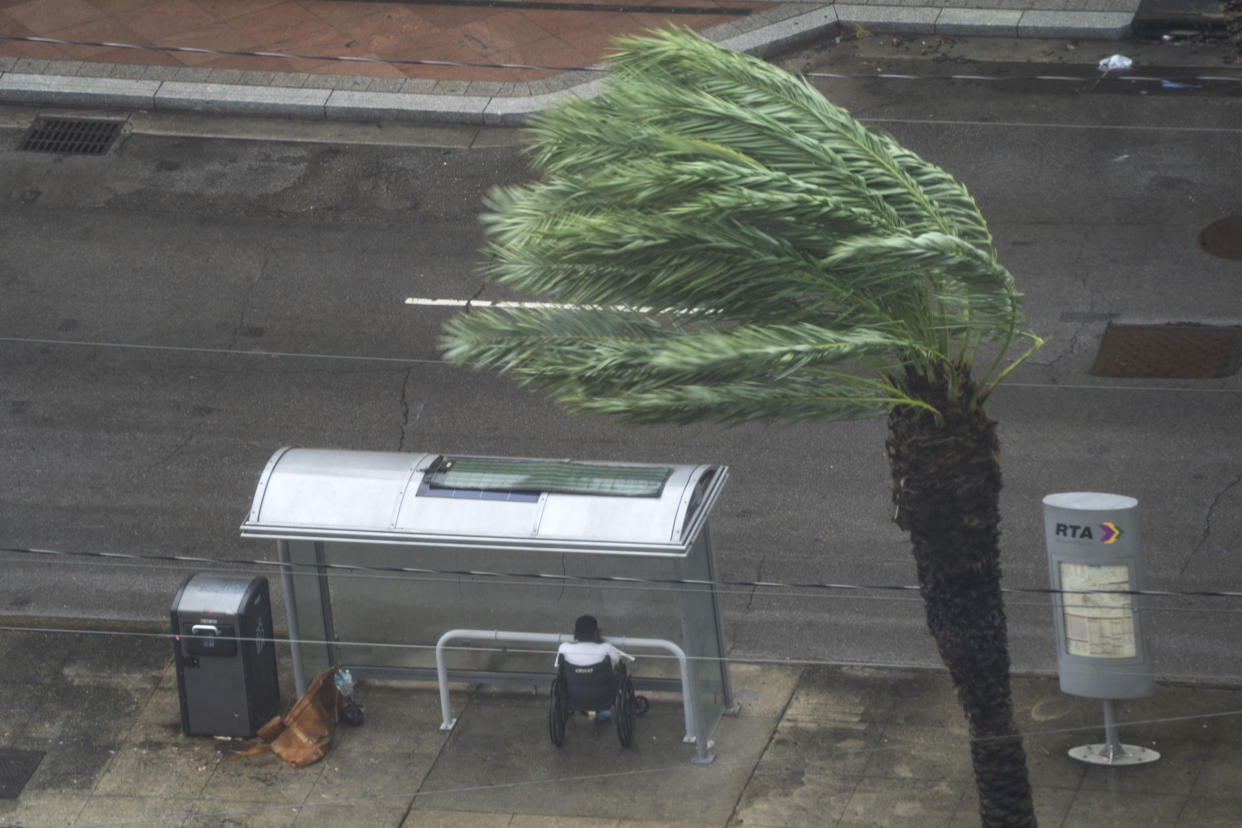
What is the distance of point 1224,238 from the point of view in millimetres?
19125

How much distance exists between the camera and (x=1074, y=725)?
1379 cm

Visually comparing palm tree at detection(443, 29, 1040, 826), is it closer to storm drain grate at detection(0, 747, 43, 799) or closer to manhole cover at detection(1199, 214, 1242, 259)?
storm drain grate at detection(0, 747, 43, 799)

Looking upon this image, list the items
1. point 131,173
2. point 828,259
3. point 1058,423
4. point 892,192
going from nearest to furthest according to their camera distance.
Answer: point 828,259 → point 892,192 → point 1058,423 → point 131,173

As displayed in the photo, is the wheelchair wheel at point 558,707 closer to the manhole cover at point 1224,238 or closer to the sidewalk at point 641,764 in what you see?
the sidewalk at point 641,764

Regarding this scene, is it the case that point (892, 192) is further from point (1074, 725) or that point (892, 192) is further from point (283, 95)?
point (283, 95)

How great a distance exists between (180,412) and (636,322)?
7.48 metres

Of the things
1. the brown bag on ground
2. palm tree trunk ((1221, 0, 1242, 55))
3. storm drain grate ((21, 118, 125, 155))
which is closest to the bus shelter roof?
the brown bag on ground

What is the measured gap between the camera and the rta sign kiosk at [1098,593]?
12859 mm

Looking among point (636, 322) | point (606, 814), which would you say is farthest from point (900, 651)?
point (636, 322)

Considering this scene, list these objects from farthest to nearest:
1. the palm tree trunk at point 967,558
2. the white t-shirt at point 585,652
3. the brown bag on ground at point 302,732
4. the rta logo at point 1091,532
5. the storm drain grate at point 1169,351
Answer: the storm drain grate at point 1169,351 → the brown bag on ground at point 302,732 → the white t-shirt at point 585,652 → the rta logo at point 1091,532 → the palm tree trunk at point 967,558

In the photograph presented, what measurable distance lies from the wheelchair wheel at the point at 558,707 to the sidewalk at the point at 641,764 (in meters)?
0.25

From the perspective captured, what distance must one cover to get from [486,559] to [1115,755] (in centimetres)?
470

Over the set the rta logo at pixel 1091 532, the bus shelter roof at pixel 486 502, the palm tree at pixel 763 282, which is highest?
the palm tree at pixel 763 282

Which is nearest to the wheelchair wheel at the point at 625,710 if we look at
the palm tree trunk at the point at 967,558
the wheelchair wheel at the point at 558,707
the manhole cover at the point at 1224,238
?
the wheelchair wheel at the point at 558,707
